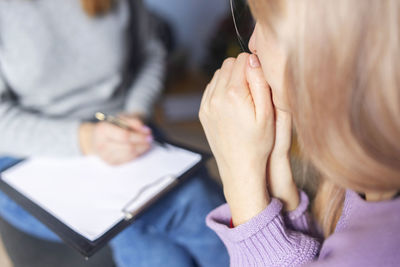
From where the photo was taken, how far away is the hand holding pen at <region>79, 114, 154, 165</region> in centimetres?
60

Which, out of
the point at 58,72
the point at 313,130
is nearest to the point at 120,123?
the point at 58,72

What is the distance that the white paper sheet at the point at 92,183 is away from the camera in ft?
1.58

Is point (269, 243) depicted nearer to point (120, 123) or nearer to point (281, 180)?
point (281, 180)

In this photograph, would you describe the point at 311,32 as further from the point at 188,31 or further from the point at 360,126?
the point at 188,31

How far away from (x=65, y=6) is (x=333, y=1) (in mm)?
602

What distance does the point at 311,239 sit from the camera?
41 cm

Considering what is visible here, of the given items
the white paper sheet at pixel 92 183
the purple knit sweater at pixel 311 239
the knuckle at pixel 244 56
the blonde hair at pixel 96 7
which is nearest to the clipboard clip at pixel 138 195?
the white paper sheet at pixel 92 183

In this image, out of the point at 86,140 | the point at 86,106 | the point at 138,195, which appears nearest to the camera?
the point at 138,195

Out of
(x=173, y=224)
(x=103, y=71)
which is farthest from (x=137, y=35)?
(x=173, y=224)

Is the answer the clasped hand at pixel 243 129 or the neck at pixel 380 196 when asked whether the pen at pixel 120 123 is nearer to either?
the clasped hand at pixel 243 129

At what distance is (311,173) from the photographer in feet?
1.60

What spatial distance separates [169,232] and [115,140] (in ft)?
0.62

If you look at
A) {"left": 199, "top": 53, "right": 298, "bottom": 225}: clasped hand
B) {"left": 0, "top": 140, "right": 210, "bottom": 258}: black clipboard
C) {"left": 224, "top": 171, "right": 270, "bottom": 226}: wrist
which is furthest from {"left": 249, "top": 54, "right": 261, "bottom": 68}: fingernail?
{"left": 0, "top": 140, "right": 210, "bottom": 258}: black clipboard

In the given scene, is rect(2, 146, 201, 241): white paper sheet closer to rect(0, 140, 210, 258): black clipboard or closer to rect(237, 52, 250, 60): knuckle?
rect(0, 140, 210, 258): black clipboard
